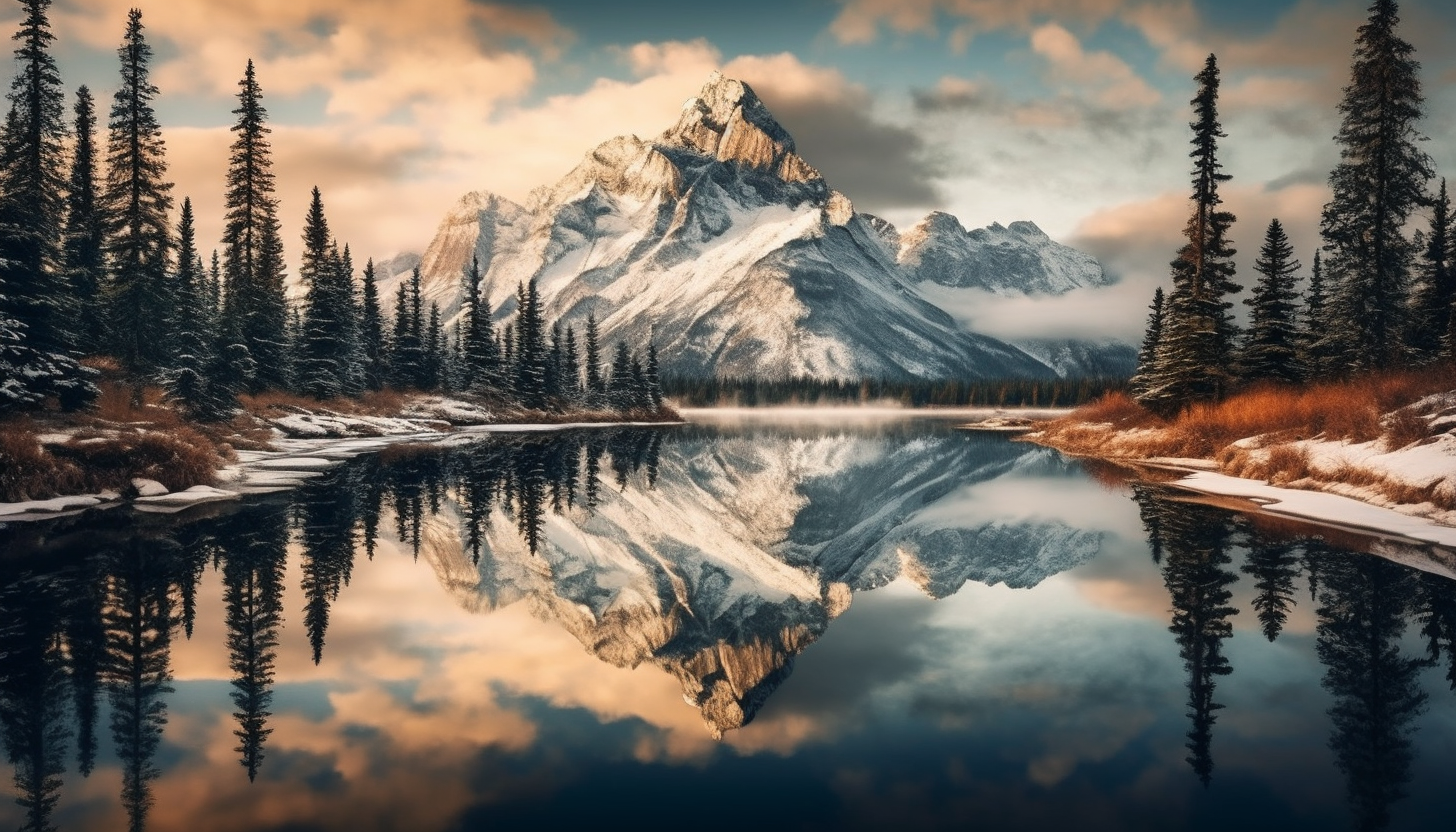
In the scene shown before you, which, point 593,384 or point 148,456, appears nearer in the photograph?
point 148,456

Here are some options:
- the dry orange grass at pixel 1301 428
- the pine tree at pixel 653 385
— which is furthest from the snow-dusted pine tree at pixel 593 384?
the dry orange grass at pixel 1301 428

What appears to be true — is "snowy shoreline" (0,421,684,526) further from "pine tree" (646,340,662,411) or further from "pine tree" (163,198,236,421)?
"pine tree" (646,340,662,411)

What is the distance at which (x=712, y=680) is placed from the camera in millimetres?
10789

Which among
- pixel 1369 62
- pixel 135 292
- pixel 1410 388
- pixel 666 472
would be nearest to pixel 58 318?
pixel 135 292

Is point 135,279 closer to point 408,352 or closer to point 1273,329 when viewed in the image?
point 408,352

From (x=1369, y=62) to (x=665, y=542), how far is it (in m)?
Answer: 46.6

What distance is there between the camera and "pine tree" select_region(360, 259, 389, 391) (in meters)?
86.9

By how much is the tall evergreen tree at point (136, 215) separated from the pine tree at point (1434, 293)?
242ft

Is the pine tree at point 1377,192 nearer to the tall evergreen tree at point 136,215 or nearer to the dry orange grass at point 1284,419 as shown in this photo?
the dry orange grass at point 1284,419

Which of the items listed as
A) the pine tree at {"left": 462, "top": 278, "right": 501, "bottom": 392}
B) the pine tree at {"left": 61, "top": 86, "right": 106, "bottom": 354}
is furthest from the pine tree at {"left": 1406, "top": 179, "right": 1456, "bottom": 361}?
the pine tree at {"left": 462, "top": 278, "right": 501, "bottom": 392}

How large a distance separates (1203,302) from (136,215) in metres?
63.4

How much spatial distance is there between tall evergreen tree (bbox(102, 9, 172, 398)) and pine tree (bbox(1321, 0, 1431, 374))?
68.3m

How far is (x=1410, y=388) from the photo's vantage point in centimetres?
2917

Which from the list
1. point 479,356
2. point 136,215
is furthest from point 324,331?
point 479,356
